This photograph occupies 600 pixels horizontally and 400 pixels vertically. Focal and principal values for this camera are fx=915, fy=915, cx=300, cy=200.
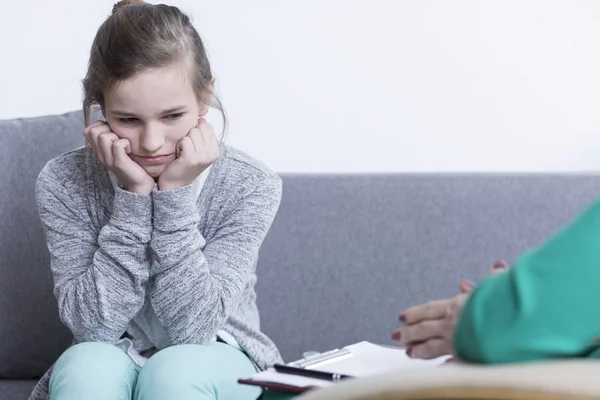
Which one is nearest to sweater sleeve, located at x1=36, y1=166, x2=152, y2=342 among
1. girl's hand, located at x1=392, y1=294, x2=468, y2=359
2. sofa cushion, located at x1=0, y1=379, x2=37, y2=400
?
sofa cushion, located at x1=0, y1=379, x2=37, y2=400

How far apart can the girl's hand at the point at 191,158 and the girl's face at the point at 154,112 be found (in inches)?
0.7

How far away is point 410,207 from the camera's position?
75.8 inches

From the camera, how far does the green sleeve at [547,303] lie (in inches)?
26.7

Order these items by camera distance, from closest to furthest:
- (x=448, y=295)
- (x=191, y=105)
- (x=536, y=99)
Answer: (x=191, y=105)
(x=448, y=295)
(x=536, y=99)

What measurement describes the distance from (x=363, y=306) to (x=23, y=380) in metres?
0.73

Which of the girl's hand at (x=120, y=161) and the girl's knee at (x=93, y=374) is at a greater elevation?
the girl's hand at (x=120, y=161)

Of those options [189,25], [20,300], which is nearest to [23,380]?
[20,300]

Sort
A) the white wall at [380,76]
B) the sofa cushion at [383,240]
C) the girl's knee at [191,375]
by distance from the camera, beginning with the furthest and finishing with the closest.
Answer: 1. the white wall at [380,76]
2. the sofa cushion at [383,240]
3. the girl's knee at [191,375]

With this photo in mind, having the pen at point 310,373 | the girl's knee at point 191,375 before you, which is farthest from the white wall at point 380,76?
the pen at point 310,373

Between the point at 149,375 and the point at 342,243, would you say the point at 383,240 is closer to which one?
the point at 342,243

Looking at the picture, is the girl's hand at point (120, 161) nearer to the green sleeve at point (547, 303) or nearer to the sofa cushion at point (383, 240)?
the sofa cushion at point (383, 240)

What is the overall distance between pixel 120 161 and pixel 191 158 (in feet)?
0.40

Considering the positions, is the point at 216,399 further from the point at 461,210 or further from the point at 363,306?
the point at 461,210

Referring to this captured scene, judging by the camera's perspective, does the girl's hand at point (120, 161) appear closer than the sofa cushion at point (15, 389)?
Yes
